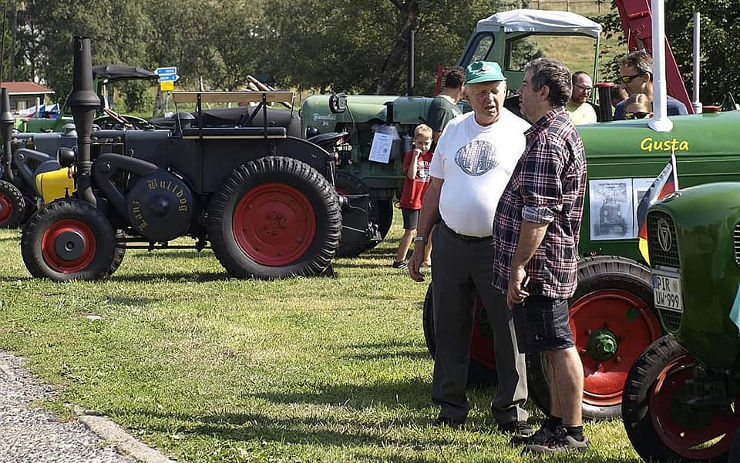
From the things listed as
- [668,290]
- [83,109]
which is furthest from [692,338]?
[83,109]

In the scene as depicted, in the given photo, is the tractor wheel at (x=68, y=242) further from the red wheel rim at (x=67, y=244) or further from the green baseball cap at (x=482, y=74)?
the green baseball cap at (x=482, y=74)

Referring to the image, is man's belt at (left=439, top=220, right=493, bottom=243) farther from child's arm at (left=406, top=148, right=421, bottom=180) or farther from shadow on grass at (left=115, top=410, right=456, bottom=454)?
child's arm at (left=406, top=148, right=421, bottom=180)

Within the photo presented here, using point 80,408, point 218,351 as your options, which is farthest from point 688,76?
point 80,408

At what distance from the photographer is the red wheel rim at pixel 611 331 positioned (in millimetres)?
6223

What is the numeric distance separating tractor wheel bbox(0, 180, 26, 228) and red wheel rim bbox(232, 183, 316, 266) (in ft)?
26.9

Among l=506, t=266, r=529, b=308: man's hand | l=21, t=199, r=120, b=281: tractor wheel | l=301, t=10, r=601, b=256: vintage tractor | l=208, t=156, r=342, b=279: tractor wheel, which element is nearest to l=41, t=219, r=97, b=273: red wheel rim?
l=21, t=199, r=120, b=281: tractor wheel

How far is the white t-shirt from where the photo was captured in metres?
5.88

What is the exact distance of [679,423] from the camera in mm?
5184

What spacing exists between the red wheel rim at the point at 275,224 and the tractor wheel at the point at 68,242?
1299mm

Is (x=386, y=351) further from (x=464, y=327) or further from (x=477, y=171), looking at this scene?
(x=477, y=171)

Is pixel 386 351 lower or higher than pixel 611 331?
lower

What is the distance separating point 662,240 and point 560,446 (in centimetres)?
113

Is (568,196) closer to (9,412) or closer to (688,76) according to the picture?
(9,412)

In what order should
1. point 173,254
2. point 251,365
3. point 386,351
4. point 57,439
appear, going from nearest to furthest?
point 57,439 < point 251,365 < point 386,351 < point 173,254
